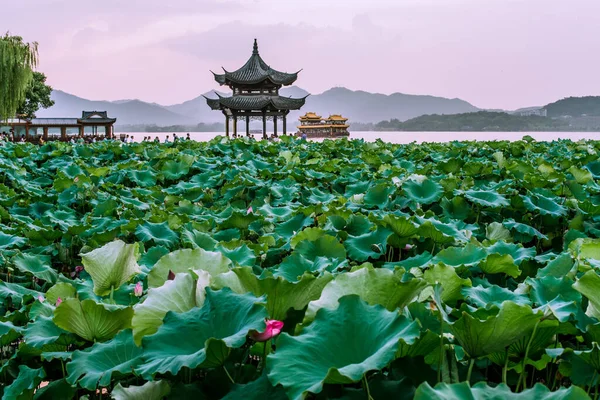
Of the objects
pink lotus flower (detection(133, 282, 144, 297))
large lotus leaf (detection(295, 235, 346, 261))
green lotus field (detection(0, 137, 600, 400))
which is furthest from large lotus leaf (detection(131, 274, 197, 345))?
large lotus leaf (detection(295, 235, 346, 261))

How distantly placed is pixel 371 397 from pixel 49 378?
2.82 ft

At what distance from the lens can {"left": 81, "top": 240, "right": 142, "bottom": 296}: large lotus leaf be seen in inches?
48.4

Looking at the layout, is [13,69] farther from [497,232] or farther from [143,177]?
[497,232]

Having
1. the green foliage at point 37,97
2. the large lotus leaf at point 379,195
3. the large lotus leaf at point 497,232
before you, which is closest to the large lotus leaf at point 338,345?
the large lotus leaf at point 497,232

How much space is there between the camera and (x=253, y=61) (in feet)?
110

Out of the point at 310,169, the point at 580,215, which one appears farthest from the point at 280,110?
the point at 580,215

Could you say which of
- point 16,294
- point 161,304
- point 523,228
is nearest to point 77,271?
point 16,294

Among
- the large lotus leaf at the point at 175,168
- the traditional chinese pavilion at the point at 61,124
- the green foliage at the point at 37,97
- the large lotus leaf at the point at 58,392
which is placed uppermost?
the green foliage at the point at 37,97

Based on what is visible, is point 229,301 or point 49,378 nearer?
point 229,301

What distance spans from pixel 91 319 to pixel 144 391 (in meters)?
0.25

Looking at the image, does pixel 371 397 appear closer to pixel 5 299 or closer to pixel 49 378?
pixel 49 378

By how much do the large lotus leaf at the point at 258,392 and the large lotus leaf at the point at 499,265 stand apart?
0.87 metres

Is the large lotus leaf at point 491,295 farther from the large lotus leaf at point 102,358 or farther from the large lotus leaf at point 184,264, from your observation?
the large lotus leaf at point 102,358

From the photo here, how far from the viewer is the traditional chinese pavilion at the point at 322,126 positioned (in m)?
54.1
